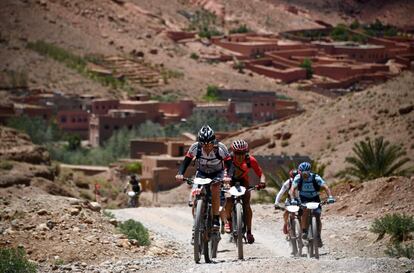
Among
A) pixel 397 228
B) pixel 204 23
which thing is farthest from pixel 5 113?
pixel 204 23

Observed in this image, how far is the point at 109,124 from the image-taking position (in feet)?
237

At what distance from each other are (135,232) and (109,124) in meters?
52.2

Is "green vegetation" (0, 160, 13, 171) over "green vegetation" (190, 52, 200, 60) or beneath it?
over

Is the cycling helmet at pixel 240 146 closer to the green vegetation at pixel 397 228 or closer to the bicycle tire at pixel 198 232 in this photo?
the bicycle tire at pixel 198 232

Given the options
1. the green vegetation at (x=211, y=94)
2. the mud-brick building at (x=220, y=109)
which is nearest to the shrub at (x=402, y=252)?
the mud-brick building at (x=220, y=109)

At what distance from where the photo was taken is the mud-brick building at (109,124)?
71.9 meters

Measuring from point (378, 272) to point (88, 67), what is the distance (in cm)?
8353

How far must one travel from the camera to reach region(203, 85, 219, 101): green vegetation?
8961 centimetres

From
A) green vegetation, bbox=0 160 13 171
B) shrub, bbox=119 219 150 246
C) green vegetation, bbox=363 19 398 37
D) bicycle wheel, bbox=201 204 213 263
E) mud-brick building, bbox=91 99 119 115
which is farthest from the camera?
green vegetation, bbox=363 19 398 37

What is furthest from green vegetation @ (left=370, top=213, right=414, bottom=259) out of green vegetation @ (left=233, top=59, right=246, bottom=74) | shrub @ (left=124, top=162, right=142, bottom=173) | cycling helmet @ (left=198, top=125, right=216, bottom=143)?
green vegetation @ (left=233, top=59, right=246, bottom=74)

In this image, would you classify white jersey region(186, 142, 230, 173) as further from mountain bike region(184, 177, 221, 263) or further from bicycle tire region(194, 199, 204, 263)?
bicycle tire region(194, 199, 204, 263)

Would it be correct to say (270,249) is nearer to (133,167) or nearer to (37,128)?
(133,167)

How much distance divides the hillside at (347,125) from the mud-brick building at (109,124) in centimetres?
2067

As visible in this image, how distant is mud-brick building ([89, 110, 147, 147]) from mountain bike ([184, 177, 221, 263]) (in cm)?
5662
